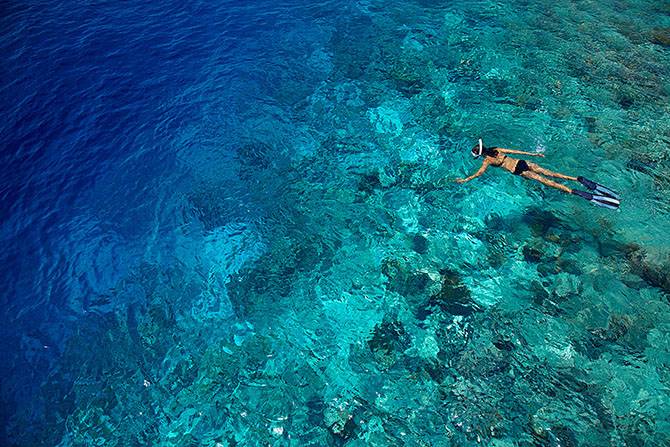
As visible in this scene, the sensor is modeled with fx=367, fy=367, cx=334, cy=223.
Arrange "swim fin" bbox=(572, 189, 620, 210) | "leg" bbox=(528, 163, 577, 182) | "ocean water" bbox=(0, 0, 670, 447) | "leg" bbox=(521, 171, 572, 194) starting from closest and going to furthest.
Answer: "ocean water" bbox=(0, 0, 670, 447), "swim fin" bbox=(572, 189, 620, 210), "leg" bbox=(521, 171, 572, 194), "leg" bbox=(528, 163, 577, 182)

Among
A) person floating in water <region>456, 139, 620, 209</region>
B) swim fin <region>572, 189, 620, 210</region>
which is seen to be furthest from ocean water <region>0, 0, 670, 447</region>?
person floating in water <region>456, 139, 620, 209</region>

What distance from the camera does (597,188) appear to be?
14.8m

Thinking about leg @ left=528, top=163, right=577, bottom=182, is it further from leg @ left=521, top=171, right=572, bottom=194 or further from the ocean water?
the ocean water

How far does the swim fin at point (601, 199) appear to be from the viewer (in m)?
14.4

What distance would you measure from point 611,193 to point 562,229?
2.35 metres

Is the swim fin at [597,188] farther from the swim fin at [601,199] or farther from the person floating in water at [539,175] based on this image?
the swim fin at [601,199]

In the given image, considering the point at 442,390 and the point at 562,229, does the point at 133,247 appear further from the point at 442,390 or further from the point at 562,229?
the point at 562,229

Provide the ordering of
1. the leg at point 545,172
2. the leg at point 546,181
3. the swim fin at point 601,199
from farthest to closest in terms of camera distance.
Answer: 1. the leg at point 545,172
2. the leg at point 546,181
3. the swim fin at point 601,199

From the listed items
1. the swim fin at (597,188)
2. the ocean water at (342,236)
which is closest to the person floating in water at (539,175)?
the swim fin at (597,188)

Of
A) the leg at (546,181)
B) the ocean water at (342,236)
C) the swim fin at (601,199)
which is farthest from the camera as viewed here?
the leg at (546,181)

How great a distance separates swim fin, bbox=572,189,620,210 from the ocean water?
66cm

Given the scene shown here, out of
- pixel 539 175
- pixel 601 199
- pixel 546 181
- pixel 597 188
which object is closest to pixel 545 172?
pixel 539 175

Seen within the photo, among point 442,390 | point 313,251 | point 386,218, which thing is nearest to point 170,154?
point 313,251

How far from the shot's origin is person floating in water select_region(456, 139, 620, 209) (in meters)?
14.5
